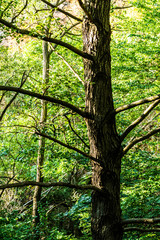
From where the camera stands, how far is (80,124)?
16.8 feet

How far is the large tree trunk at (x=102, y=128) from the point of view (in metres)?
2.10

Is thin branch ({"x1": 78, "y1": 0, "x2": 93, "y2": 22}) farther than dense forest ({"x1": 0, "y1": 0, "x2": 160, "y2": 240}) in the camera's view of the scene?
No

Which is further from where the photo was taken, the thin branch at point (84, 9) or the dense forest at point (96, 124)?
the dense forest at point (96, 124)

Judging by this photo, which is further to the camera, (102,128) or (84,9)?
(102,128)

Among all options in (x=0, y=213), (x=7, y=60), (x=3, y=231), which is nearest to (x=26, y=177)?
(x=0, y=213)

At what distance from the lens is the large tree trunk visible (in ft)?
6.90

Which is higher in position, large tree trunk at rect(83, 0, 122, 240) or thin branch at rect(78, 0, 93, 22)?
thin branch at rect(78, 0, 93, 22)

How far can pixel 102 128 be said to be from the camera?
7.09 ft

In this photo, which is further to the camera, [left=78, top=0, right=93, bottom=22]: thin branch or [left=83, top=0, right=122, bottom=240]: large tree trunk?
[left=83, top=0, right=122, bottom=240]: large tree trunk

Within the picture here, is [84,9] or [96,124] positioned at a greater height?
[84,9]

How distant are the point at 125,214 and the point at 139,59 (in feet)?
12.9

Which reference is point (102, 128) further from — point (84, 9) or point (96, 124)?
point (84, 9)

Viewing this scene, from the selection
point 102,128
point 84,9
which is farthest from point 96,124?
point 84,9

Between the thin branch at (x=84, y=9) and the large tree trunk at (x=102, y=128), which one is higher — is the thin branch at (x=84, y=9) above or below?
above
